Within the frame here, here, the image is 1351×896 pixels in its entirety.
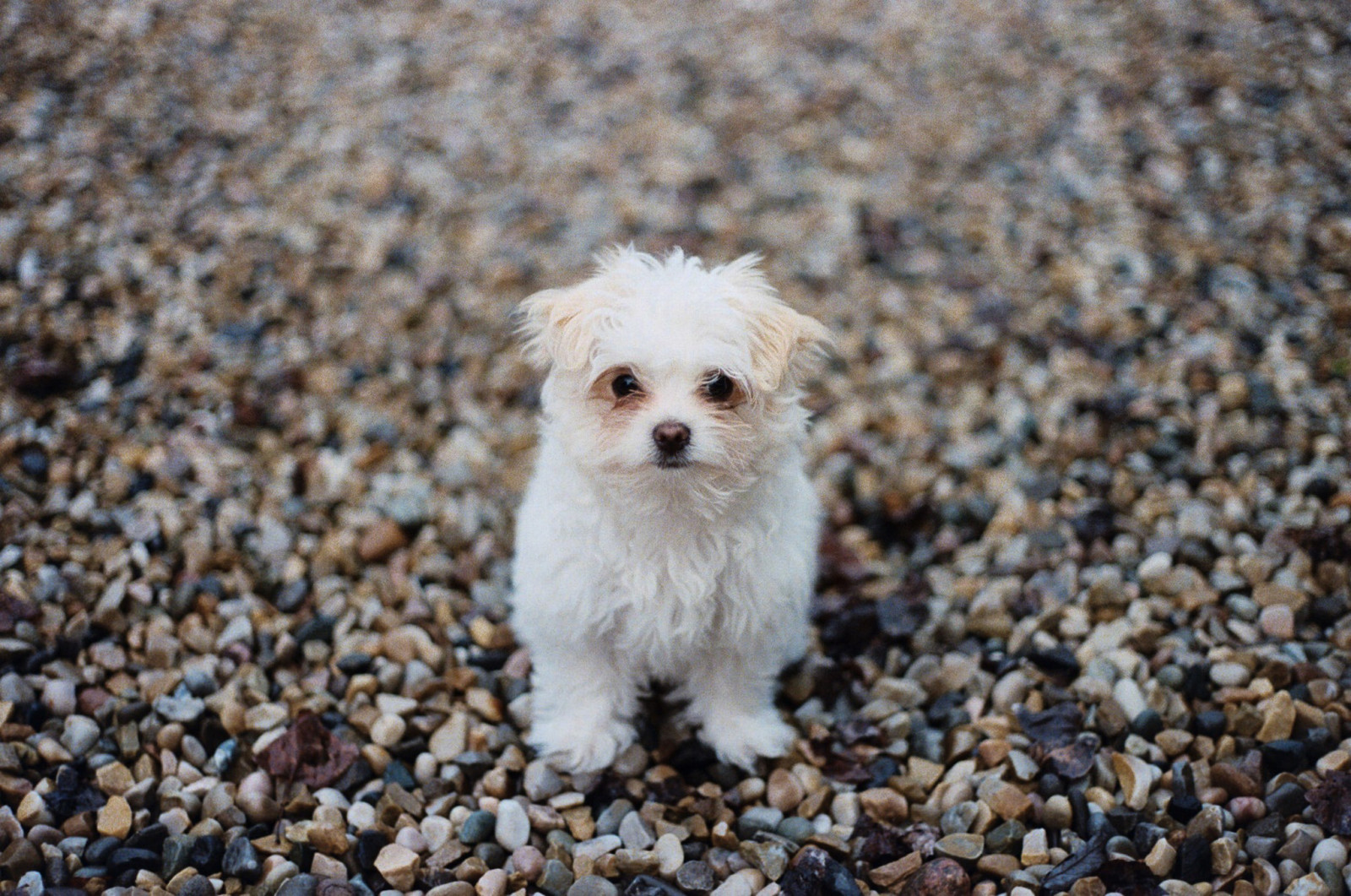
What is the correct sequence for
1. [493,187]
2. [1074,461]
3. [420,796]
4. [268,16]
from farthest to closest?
[268,16] < [493,187] < [1074,461] < [420,796]

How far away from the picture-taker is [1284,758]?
3.17m

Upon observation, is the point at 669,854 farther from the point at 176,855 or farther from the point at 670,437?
the point at 176,855

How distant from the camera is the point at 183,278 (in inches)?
206

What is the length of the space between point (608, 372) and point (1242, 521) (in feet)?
9.21

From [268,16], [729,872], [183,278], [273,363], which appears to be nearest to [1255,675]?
[729,872]

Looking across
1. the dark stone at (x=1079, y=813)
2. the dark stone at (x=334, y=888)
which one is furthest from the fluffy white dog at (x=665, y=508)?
the dark stone at (x=1079, y=813)

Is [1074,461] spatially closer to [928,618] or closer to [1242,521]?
[1242,521]

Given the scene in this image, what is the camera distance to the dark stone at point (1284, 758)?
3166 mm

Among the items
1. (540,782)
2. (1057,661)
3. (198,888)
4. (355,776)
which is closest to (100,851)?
(198,888)

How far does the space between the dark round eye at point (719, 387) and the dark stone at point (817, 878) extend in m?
1.44

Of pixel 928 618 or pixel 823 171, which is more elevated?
pixel 823 171

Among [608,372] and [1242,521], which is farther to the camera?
[1242,521]

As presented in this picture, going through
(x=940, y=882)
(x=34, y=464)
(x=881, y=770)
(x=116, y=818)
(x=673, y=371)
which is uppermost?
(x=673, y=371)

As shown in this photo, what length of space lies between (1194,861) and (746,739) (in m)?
1.40
